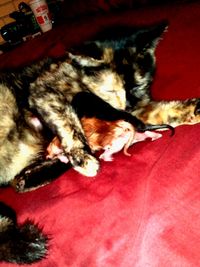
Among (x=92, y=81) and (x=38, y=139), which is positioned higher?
(x=92, y=81)

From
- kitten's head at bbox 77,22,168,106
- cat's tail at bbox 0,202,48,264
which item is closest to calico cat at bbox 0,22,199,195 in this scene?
kitten's head at bbox 77,22,168,106

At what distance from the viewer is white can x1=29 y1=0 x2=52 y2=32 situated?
11.3ft

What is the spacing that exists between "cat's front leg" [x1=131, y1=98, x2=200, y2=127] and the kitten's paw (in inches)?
16.2

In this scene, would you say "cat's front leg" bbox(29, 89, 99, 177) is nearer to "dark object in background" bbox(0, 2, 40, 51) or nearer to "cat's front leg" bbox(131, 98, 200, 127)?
"cat's front leg" bbox(131, 98, 200, 127)

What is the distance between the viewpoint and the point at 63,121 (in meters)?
1.53

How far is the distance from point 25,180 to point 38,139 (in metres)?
0.31

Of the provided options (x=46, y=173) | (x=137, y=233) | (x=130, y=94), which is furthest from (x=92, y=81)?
(x=137, y=233)

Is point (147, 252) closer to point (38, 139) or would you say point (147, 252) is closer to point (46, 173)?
point (46, 173)

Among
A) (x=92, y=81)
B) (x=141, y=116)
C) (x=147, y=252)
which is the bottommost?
(x=141, y=116)

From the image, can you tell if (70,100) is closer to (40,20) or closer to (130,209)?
(130,209)

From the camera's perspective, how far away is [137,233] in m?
0.87

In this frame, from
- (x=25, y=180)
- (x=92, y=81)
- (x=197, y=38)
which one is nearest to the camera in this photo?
(x=25, y=180)

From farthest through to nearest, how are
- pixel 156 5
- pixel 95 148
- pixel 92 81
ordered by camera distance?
pixel 156 5 → pixel 92 81 → pixel 95 148

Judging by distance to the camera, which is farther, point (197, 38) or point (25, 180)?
point (197, 38)
